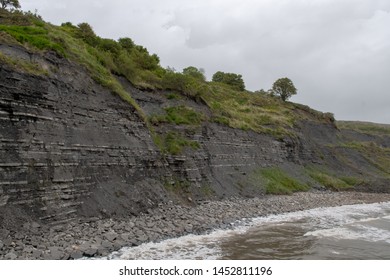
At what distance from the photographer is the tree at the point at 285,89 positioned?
74.6m

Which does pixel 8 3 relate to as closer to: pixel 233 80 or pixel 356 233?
pixel 356 233

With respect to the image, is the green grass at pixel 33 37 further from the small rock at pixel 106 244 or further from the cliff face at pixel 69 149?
the small rock at pixel 106 244

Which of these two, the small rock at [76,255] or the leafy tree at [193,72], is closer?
the small rock at [76,255]

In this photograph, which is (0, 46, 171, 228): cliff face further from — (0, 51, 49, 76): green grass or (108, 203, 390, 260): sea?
(108, 203, 390, 260): sea

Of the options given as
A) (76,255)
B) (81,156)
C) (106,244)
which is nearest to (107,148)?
(81,156)

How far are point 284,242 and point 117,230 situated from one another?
8.22 m

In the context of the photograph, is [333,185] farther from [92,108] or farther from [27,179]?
[27,179]

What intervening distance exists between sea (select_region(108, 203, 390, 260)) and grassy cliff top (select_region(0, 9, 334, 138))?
10596mm

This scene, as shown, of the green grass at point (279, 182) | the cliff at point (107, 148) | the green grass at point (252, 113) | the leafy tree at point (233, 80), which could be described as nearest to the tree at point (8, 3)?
the cliff at point (107, 148)

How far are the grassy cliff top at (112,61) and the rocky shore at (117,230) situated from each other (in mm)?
7863

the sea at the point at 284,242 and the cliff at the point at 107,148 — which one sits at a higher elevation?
the cliff at the point at 107,148

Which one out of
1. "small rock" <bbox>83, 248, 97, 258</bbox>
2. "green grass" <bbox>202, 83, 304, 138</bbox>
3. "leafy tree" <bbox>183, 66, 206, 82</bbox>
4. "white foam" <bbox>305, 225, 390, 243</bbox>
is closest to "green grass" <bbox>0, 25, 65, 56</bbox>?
"small rock" <bbox>83, 248, 97, 258</bbox>

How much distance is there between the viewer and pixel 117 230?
55.6ft

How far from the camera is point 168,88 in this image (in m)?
34.0
